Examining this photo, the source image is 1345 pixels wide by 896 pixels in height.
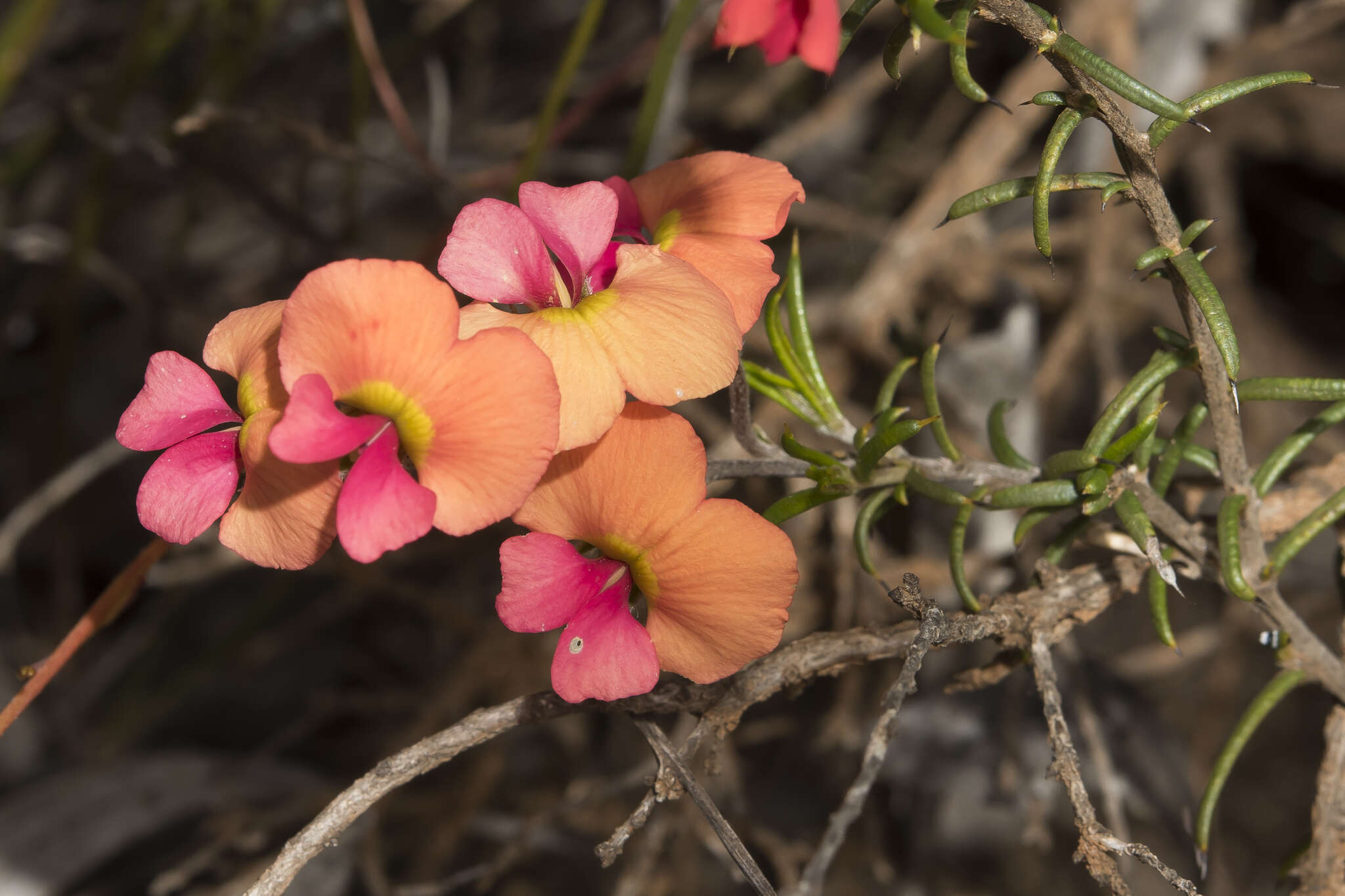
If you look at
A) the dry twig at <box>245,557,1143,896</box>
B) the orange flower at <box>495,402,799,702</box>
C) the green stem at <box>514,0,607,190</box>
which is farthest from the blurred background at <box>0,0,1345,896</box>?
the orange flower at <box>495,402,799,702</box>

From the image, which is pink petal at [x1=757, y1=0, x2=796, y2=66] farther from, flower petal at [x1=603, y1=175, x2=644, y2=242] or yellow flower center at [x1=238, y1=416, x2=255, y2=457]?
yellow flower center at [x1=238, y1=416, x2=255, y2=457]

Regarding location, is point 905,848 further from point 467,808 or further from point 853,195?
point 853,195

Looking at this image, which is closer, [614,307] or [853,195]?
[614,307]

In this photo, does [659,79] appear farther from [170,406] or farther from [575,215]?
[170,406]

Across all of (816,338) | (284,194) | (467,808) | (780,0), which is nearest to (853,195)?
(816,338)

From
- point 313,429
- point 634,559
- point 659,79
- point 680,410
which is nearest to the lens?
point 313,429

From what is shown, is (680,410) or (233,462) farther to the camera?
(680,410)

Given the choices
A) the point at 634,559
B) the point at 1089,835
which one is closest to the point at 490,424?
the point at 634,559
